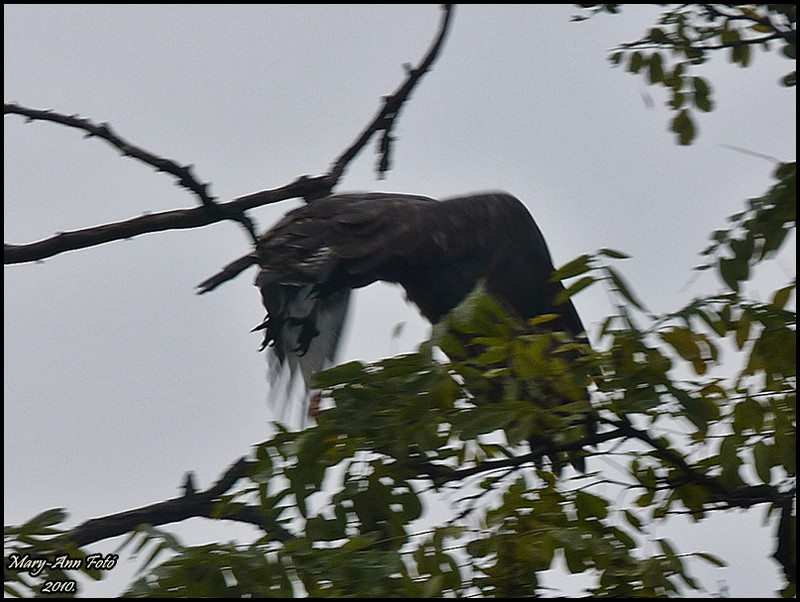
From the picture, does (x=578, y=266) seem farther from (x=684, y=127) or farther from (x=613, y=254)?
(x=684, y=127)

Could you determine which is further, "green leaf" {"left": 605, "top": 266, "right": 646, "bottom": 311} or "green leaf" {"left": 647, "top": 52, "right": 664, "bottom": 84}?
"green leaf" {"left": 647, "top": 52, "right": 664, "bottom": 84}

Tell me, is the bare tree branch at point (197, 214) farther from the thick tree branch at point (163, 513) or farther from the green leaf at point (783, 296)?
the green leaf at point (783, 296)

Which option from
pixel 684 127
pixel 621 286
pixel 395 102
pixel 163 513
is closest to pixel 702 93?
pixel 684 127

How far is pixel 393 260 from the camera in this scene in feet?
10.6

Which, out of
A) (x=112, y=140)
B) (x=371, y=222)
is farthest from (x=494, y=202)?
(x=112, y=140)

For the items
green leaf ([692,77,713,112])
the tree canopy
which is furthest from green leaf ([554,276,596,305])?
green leaf ([692,77,713,112])

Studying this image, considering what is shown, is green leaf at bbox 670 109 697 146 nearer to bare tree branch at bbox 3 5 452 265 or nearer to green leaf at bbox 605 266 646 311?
bare tree branch at bbox 3 5 452 265

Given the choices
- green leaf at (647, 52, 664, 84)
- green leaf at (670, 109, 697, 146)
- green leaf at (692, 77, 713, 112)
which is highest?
green leaf at (647, 52, 664, 84)

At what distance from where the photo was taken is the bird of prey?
10.3ft

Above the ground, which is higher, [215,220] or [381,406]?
[215,220]

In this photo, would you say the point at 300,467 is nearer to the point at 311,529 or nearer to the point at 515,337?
the point at 311,529

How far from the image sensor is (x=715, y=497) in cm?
233

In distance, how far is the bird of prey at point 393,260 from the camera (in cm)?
314

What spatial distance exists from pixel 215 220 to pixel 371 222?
42cm
